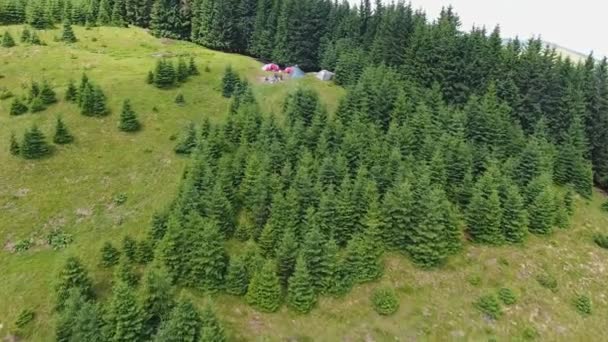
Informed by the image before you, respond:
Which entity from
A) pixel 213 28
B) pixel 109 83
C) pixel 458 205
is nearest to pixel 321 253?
pixel 458 205

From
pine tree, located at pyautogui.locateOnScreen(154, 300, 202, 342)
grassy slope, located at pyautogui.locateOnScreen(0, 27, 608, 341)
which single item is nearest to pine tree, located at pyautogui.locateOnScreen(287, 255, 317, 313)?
grassy slope, located at pyautogui.locateOnScreen(0, 27, 608, 341)

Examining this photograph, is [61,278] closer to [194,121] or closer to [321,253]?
[321,253]

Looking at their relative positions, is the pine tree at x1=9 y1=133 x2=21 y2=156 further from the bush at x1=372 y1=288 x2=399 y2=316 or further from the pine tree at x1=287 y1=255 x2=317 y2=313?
the bush at x1=372 y1=288 x2=399 y2=316

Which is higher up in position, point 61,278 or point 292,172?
point 292,172

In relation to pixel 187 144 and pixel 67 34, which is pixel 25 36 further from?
pixel 187 144

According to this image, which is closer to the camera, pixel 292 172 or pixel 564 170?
pixel 292 172

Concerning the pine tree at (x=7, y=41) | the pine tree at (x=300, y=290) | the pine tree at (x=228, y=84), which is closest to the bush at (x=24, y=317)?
the pine tree at (x=300, y=290)
